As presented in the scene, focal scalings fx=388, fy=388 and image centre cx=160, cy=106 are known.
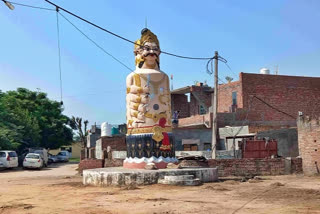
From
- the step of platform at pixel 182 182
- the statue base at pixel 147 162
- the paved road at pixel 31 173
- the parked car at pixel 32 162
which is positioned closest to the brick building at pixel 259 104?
the paved road at pixel 31 173

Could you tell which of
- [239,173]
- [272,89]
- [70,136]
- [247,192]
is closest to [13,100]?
[70,136]

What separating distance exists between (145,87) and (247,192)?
6.77m

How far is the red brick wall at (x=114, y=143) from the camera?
28.1 m

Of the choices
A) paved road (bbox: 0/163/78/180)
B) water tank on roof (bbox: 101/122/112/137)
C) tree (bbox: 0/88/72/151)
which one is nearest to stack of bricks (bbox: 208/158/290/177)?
paved road (bbox: 0/163/78/180)

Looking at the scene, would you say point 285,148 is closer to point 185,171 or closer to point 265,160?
point 265,160

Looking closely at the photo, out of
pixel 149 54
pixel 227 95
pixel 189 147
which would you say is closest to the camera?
pixel 149 54

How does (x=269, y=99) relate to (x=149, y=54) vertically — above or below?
below

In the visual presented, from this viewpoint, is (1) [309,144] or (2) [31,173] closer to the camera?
(1) [309,144]

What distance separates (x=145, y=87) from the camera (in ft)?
56.2

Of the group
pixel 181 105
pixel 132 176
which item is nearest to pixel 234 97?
pixel 181 105

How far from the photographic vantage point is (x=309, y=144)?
19.6m

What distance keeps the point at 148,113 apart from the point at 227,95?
2021 cm

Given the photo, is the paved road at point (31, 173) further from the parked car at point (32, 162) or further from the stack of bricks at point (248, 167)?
the stack of bricks at point (248, 167)

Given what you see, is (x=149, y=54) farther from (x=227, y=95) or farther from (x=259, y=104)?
(x=227, y=95)
